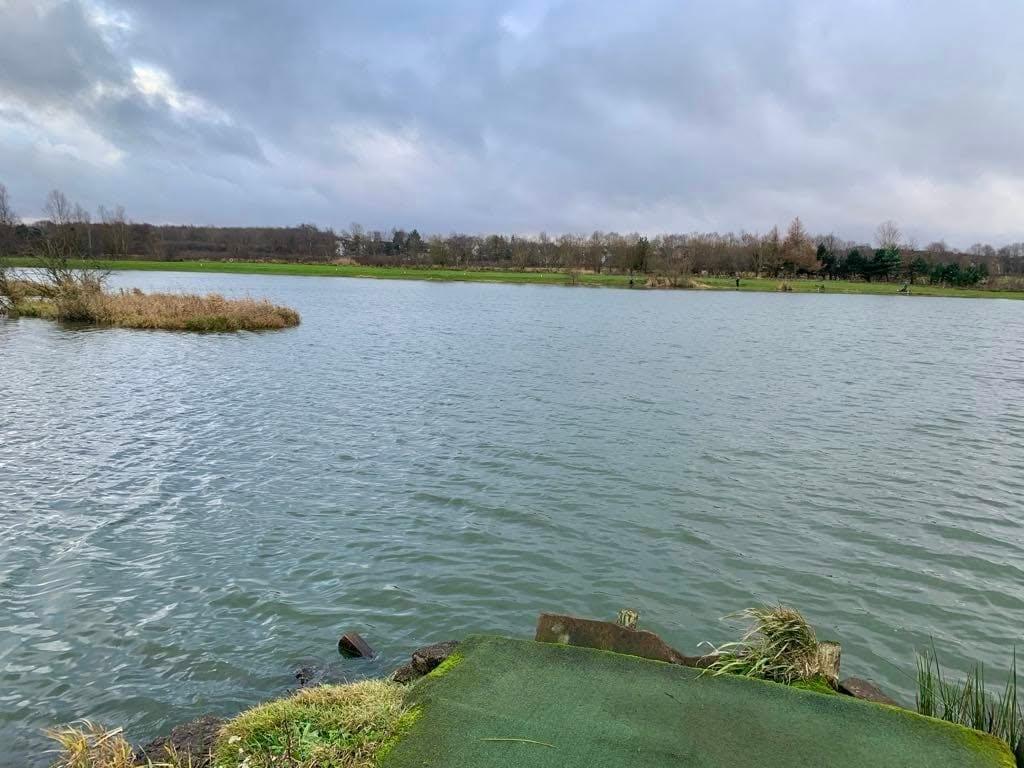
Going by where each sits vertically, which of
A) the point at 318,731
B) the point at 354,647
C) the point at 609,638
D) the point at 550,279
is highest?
the point at 550,279

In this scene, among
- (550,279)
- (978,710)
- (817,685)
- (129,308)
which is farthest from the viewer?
(550,279)

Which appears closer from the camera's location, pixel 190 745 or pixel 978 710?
pixel 190 745

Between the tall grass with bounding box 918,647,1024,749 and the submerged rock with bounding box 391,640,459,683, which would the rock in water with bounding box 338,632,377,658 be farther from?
the tall grass with bounding box 918,647,1024,749

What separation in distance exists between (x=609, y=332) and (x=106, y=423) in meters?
28.1

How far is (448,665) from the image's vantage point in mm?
5328

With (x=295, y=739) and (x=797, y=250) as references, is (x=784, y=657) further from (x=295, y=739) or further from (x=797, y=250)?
(x=797, y=250)

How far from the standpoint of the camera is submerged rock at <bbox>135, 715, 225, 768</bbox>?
450 cm

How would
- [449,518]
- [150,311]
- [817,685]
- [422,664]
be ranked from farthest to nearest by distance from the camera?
[150,311]
[449,518]
[422,664]
[817,685]

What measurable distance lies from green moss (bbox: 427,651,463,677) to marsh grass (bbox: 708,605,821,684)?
2.10 meters

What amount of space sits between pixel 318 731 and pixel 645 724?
2307 mm

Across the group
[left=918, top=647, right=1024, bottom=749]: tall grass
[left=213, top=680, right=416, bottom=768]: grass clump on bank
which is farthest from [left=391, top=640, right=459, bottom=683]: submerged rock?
[left=918, top=647, right=1024, bottom=749]: tall grass

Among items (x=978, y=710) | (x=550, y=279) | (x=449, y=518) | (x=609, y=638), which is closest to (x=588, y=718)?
(x=609, y=638)

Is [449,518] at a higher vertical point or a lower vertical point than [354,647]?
higher

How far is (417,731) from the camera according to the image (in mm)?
4422
